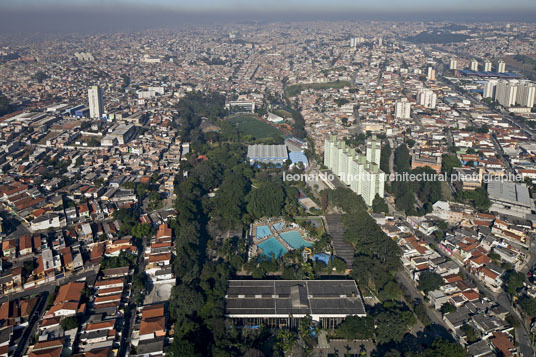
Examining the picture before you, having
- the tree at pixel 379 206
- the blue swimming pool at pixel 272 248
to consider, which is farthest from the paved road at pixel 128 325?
the tree at pixel 379 206

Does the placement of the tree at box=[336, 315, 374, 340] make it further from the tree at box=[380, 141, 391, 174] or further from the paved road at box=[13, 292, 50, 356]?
the tree at box=[380, 141, 391, 174]

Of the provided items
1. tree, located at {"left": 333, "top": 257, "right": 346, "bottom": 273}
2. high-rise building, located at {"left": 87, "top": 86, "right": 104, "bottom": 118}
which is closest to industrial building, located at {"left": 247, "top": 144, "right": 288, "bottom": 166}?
tree, located at {"left": 333, "top": 257, "right": 346, "bottom": 273}

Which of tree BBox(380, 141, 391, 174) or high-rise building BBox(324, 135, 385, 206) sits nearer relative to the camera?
high-rise building BBox(324, 135, 385, 206)

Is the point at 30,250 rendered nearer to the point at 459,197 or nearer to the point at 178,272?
the point at 178,272

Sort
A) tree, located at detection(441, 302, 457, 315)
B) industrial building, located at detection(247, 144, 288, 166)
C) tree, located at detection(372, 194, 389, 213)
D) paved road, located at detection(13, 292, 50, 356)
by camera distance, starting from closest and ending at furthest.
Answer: paved road, located at detection(13, 292, 50, 356)
tree, located at detection(441, 302, 457, 315)
tree, located at detection(372, 194, 389, 213)
industrial building, located at detection(247, 144, 288, 166)

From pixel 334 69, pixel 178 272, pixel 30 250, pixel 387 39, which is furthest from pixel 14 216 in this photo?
pixel 387 39

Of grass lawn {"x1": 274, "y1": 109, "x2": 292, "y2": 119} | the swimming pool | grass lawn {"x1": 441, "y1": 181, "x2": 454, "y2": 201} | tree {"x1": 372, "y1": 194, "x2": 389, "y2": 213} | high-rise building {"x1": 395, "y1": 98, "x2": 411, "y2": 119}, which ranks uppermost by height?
high-rise building {"x1": 395, "y1": 98, "x2": 411, "y2": 119}

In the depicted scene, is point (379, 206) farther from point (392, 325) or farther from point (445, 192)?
point (392, 325)

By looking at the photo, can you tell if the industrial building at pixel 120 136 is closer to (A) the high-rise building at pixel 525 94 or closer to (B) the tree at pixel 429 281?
(B) the tree at pixel 429 281
